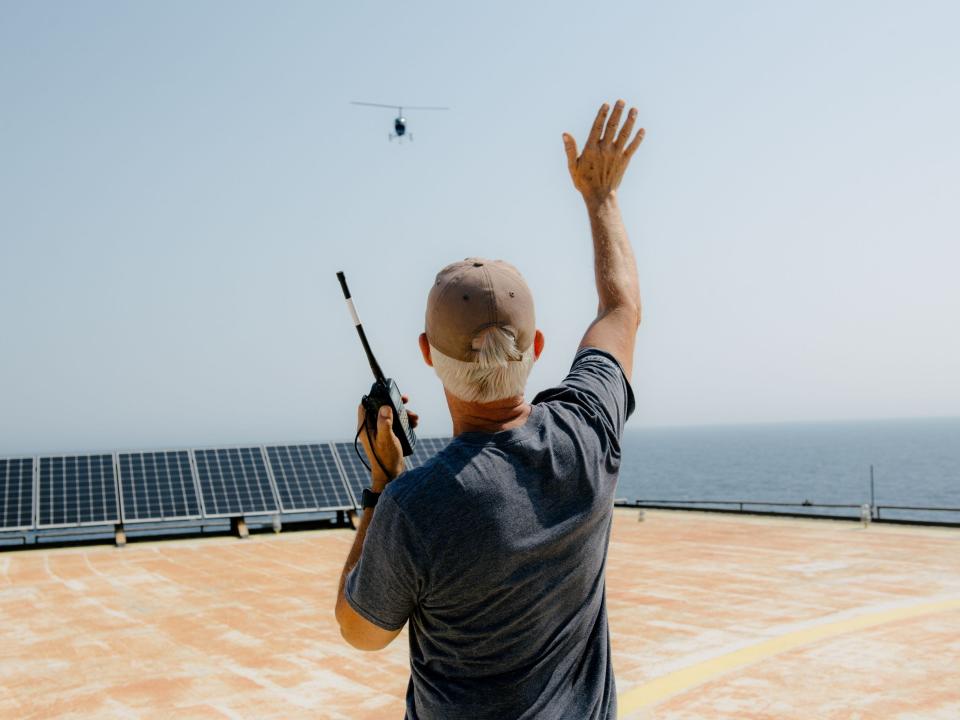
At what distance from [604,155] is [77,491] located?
19802 millimetres

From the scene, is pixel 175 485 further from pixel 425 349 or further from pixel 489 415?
pixel 489 415

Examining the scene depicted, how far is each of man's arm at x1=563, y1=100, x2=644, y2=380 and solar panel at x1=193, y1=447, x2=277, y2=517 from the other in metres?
18.3

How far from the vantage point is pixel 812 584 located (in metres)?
12.6

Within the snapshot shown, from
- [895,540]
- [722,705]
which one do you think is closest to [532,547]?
[722,705]

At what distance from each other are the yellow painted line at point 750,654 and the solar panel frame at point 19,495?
47.2 ft

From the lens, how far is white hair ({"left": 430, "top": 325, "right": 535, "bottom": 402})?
2.14 metres

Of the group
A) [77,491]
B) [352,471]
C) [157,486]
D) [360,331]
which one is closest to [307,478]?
[352,471]

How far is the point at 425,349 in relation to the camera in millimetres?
2346

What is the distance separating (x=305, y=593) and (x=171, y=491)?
8.42 m

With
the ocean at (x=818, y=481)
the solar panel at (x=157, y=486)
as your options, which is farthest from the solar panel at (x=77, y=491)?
the ocean at (x=818, y=481)

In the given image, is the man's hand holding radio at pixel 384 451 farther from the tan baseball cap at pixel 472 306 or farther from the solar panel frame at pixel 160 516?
the solar panel frame at pixel 160 516

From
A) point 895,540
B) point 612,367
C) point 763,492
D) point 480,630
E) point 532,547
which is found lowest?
point 763,492

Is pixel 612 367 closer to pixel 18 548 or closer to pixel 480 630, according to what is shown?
pixel 480 630

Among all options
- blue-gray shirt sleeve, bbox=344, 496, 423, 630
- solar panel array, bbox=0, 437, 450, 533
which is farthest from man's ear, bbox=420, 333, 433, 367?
solar panel array, bbox=0, 437, 450, 533
